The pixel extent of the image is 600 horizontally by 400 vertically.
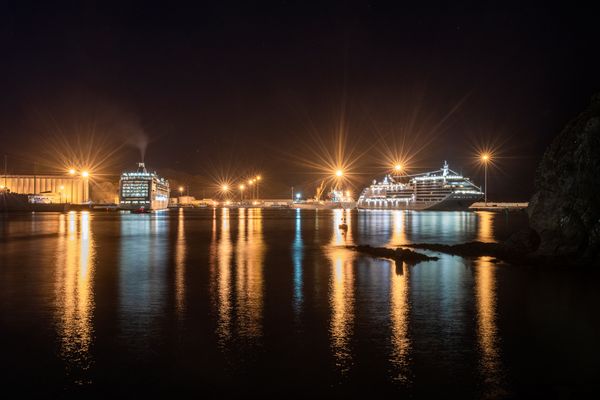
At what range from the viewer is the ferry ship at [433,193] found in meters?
116

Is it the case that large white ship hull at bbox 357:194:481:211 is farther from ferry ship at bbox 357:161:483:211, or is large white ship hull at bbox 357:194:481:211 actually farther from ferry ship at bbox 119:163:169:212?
ferry ship at bbox 119:163:169:212

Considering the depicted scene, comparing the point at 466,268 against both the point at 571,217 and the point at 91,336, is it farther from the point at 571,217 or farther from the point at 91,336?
the point at 91,336

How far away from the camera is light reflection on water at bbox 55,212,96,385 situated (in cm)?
711

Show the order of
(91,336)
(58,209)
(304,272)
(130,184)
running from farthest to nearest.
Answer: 1. (130,184)
2. (58,209)
3. (304,272)
4. (91,336)

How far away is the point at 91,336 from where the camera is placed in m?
8.43

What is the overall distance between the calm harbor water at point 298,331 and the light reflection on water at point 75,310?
0.10ft

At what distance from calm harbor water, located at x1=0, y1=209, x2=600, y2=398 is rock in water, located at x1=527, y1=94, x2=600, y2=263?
2.67 metres

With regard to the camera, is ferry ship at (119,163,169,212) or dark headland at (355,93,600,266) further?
ferry ship at (119,163,169,212)

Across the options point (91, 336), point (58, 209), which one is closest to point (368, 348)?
point (91, 336)

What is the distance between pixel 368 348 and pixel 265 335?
1764mm

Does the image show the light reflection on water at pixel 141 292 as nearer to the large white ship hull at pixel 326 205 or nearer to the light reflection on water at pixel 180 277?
the light reflection on water at pixel 180 277

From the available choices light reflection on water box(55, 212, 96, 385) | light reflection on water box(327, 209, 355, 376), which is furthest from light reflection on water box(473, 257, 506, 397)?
light reflection on water box(55, 212, 96, 385)

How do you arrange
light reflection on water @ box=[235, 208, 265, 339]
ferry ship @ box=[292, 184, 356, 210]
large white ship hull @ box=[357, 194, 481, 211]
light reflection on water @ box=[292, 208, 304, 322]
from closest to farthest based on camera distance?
light reflection on water @ box=[235, 208, 265, 339], light reflection on water @ box=[292, 208, 304, 322], large white ship hull @ box=[357, 194, 481, 211], ferry ship @ box=[292, 184, 356, 210]

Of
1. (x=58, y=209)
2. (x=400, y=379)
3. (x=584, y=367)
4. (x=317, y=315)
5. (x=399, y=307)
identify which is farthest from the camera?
(x=58, y=209)
